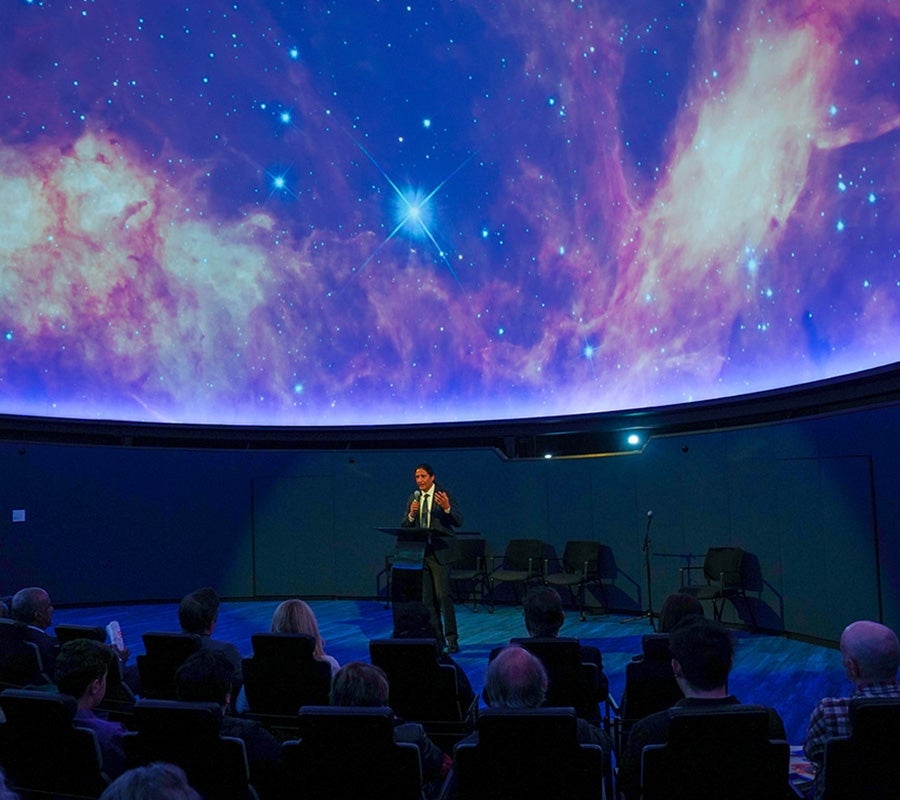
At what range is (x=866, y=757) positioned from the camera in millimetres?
2664

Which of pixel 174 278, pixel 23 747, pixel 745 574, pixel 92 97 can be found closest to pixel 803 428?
pixel 745 574

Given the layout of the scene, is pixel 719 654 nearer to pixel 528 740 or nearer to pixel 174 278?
pixel 528 740

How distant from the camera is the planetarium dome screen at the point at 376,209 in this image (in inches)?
451

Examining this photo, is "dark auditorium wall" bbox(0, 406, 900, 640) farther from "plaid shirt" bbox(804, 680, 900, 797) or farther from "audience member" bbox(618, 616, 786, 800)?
"audience member" bbox(618, 616, 786, 800)

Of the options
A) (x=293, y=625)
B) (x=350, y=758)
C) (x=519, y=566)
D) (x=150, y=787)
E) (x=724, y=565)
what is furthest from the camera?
(x=519, y=566)

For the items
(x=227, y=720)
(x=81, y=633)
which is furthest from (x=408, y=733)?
(x=81, y=633)

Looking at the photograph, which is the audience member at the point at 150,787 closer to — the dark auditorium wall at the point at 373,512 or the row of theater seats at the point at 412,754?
the row of theater seats at the point at 412,754

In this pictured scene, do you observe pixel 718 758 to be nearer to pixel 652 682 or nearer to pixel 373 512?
pixel 652 682

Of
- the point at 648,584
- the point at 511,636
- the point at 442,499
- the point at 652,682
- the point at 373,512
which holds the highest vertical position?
the point at 442,499

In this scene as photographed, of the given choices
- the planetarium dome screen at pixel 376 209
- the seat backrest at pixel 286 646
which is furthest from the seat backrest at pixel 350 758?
the planetarium dome screen at pixel 376 209

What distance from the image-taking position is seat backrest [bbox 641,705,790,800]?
262cm

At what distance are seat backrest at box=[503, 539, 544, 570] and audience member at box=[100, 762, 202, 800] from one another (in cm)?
987

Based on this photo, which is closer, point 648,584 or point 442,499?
point 442,499

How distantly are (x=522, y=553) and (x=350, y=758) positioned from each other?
→ 28.9 feet
